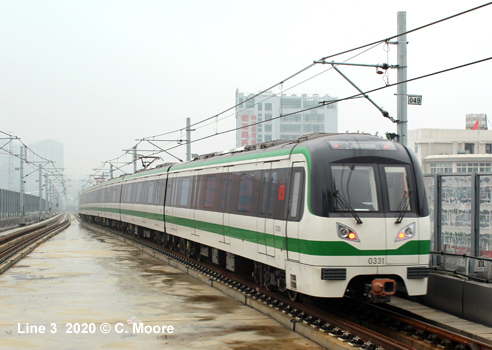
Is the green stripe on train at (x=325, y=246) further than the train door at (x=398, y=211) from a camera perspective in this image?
No

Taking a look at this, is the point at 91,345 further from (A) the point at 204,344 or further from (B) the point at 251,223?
(B) the point at 251,223

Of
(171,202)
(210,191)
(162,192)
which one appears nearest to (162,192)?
(162,192)

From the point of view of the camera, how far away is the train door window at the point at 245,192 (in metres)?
13.5

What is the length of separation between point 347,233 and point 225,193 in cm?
563

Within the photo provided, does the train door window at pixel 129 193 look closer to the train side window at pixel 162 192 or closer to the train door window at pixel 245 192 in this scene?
the train side window at pixel 162 192

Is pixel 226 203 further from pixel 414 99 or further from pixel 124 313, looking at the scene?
pixel 414 99

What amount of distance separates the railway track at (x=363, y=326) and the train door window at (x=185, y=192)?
260 inches

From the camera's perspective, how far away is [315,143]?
10.9 m

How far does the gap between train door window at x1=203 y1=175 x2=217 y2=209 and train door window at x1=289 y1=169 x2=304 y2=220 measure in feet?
17.9

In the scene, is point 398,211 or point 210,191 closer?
point 398,211

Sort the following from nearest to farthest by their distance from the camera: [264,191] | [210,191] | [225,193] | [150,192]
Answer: [264,191] → [225,193] → [210,191] → [150,192]

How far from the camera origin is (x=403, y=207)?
34.9ft

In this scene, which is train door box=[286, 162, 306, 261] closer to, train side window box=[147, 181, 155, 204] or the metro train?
the metro train

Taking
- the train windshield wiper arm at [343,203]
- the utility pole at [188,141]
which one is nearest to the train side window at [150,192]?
the utility pole at [188,141]
